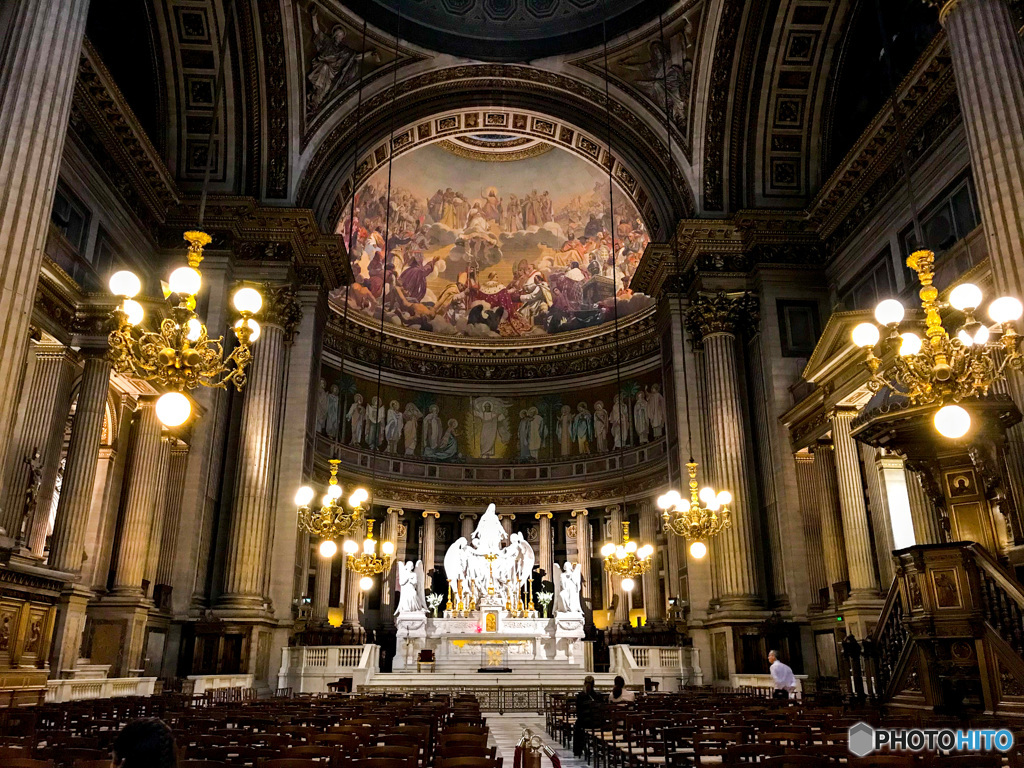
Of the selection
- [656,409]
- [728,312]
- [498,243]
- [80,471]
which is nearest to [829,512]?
[728,312]

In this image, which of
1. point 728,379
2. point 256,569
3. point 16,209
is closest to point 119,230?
point 256,569

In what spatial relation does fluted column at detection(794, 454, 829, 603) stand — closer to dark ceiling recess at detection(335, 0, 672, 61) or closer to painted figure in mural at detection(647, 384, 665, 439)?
painted figure in mural at detection(647, 384, 665, 439)

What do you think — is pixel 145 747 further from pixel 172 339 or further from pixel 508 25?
pixel 508 25

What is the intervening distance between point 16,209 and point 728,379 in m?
15.3

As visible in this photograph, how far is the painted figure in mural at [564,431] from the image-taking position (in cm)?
3175

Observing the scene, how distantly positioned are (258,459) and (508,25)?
1422cm

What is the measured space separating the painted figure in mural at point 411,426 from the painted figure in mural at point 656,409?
9306mm

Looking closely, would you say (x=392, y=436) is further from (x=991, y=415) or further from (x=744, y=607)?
(x=991, y=415)

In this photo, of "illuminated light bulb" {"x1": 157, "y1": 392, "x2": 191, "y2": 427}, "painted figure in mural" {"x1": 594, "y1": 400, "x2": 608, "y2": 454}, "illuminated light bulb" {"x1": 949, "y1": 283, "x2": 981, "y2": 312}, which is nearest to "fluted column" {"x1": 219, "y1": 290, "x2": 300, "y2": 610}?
"illuminated light bulb" {"x1": 157, "y1": 392, "x2": 191, "y2": 427}

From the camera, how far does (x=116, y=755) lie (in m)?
2.91

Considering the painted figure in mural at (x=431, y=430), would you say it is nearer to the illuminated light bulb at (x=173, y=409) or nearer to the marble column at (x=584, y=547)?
the marble column at (x=584, y=547)

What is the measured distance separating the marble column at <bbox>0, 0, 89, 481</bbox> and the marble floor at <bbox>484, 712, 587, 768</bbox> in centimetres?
663

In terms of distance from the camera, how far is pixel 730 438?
733 inches

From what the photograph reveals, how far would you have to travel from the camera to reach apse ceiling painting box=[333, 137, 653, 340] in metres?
31.5
